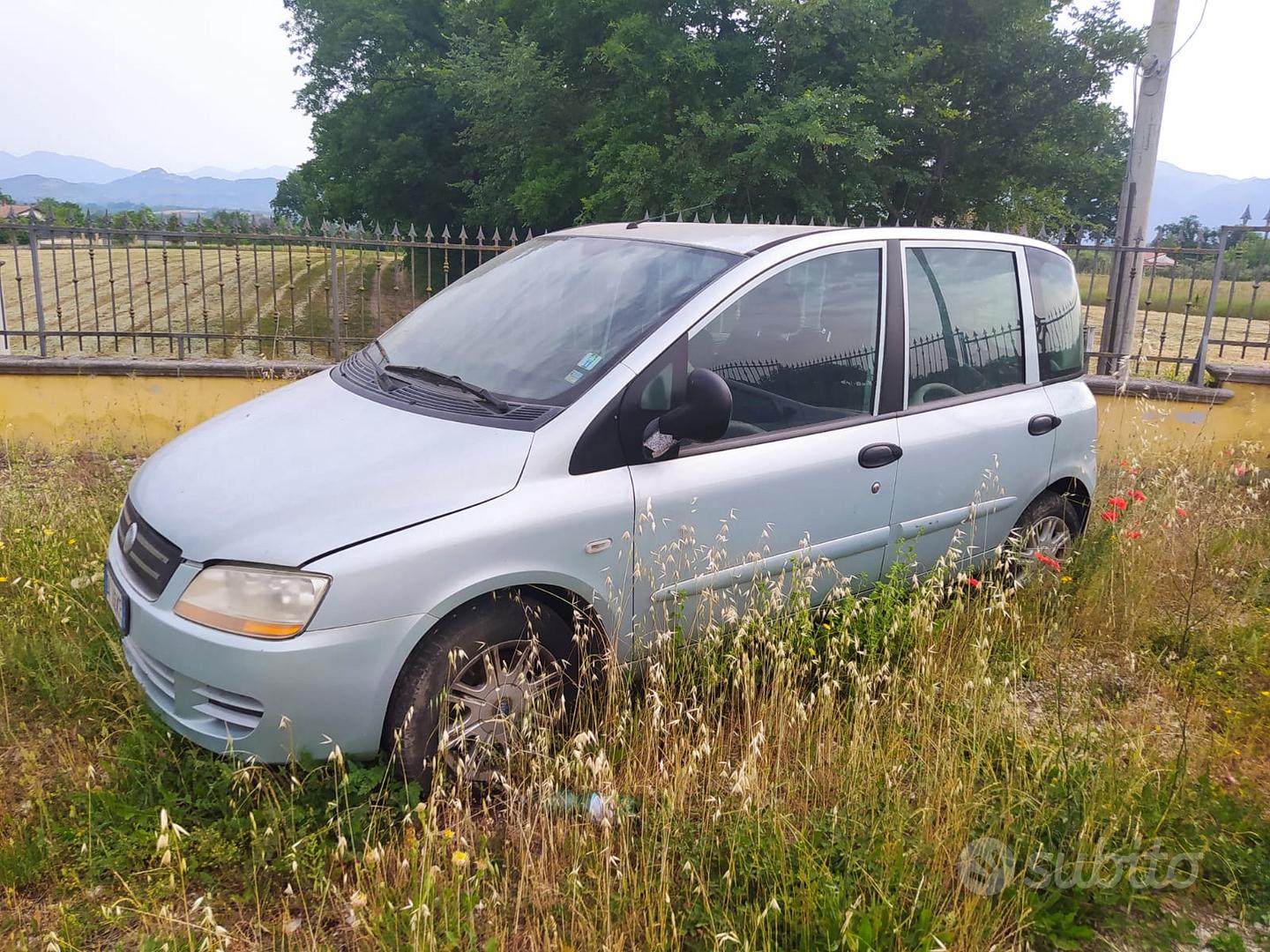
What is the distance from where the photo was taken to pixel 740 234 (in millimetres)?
3729

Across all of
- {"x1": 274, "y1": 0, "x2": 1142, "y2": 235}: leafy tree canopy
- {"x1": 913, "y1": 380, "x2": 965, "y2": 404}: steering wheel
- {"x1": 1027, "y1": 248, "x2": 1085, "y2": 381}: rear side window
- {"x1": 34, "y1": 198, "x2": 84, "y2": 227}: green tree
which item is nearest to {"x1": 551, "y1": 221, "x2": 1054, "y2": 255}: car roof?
{"x1": 1027, "y1": 248, "x2": 1085, "y2": 381}: rear side window

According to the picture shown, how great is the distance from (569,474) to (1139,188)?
8.53 meters

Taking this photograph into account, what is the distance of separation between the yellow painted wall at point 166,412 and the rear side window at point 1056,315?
320 centimetres

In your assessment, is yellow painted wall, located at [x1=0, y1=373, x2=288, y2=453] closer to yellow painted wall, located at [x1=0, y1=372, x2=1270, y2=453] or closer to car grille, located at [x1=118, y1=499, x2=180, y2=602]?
yellow painted wall, located at [x1=0, y1=372, x2=1270, y2=453]

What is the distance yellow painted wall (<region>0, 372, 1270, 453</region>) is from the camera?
293 inches

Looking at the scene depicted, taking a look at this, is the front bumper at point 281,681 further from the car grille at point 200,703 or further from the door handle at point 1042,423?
the door handle at point 1042,423

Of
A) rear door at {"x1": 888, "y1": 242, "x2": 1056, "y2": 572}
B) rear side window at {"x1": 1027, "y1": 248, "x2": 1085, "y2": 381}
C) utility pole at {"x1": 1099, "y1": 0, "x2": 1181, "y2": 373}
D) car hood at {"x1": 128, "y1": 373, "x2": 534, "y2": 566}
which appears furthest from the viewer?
utility pole at {"x1": 1099, "y1": 0, "x2": 1181, "y2": 373}

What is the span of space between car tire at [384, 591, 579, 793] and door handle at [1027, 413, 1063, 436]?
247 centimetres

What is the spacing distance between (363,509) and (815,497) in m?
1.66

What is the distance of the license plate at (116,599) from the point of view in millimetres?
2873

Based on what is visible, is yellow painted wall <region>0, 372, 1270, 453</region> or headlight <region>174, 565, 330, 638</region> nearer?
headlight <region>174, 565, 330, 638</region>

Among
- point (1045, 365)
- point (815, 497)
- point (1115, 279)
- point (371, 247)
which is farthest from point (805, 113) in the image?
point (815, 497)

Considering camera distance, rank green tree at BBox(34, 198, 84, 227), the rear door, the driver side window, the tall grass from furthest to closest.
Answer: green tree at BBox(34, 198, 84, 227) → the rear door → the driver side window → the tall grass

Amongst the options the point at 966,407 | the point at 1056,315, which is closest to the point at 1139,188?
the point at 1056,315
